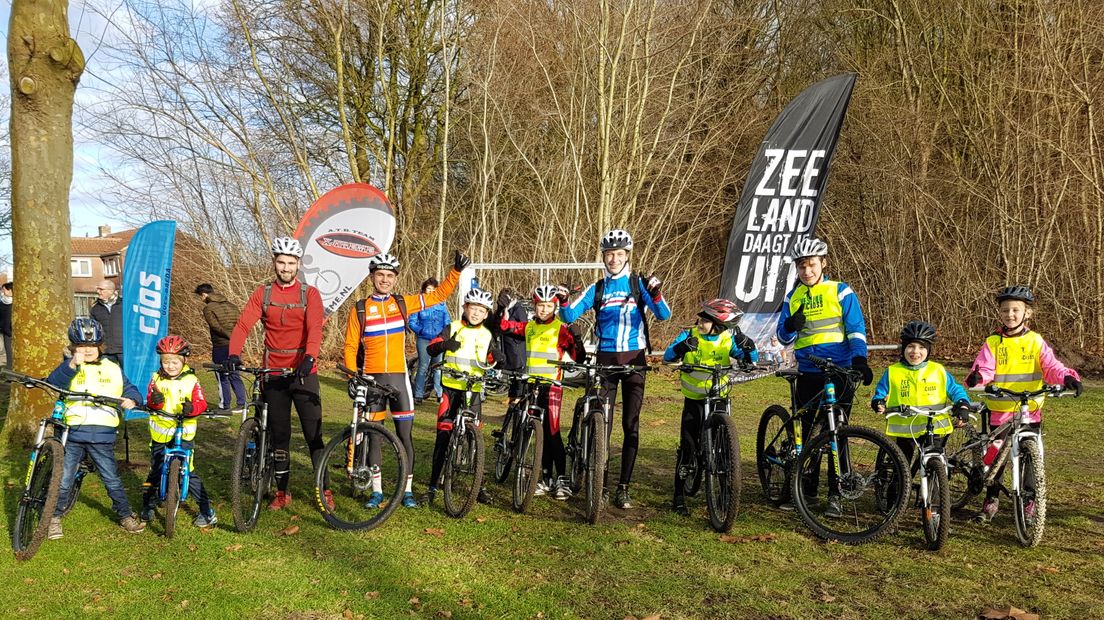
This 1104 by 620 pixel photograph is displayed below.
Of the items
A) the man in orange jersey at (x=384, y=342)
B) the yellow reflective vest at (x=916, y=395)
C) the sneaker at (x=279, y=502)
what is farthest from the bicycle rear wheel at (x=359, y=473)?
the yellow reflective vest at (x=916, y=395)

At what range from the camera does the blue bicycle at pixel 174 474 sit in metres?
5.32

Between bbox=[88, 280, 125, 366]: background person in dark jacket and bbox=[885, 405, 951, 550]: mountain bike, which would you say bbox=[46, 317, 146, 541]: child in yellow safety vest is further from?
bbox=[88, 280, 125, 366]: background person in dark jacket

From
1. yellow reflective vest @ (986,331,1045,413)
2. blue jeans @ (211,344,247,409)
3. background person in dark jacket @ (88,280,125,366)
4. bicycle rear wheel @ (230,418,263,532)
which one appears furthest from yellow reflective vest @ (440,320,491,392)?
background person in dark jacket @ (88,280,125,366)

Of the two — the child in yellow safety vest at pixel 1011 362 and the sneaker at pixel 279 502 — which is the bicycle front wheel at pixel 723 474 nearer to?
the child in yellow safety vest at pixel 1011 362

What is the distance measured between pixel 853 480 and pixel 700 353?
54.8 inches

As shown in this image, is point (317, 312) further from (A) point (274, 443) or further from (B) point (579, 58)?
(B) point (579, 58)

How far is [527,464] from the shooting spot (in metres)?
6.10

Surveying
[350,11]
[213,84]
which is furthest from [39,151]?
[350,11]

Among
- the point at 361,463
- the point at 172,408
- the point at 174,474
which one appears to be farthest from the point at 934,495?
the point at 172,408

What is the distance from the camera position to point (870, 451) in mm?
5250

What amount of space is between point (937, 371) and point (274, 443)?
4464 millimetres

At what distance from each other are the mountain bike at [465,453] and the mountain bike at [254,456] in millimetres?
1212

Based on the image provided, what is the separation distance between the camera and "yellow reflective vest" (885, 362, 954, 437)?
5.32m

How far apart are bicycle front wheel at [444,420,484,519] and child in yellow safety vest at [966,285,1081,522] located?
3.35m
